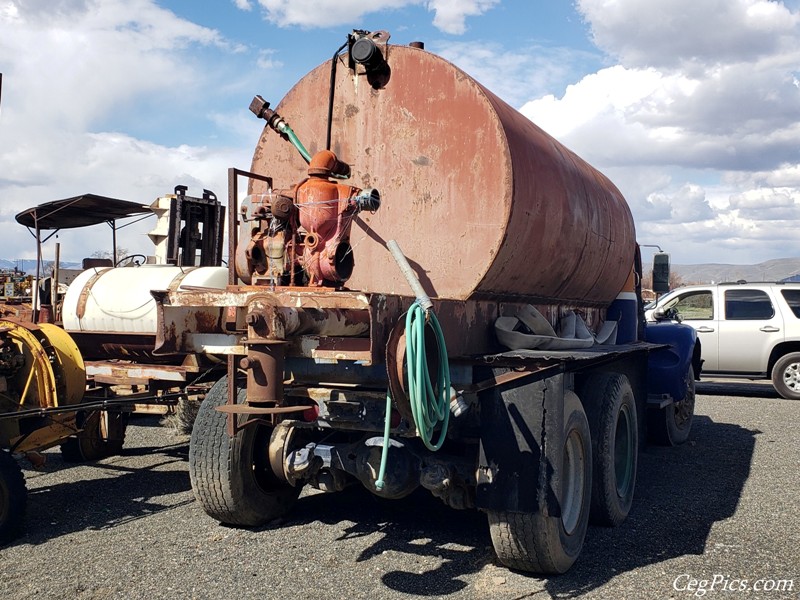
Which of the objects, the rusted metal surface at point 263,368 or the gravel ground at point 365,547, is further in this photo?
the gravel ground at point 365,547

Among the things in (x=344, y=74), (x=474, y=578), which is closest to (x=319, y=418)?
(x=474, y=578)

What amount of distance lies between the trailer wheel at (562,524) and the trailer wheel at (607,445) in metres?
0.36

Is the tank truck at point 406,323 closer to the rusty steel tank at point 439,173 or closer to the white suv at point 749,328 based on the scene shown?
the rusty steel tank at point 439,173

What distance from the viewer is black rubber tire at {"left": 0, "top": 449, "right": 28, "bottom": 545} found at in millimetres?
4857

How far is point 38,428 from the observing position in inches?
221

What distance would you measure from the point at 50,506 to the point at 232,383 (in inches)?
107

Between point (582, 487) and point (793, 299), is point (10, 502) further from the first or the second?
point (793, 299)

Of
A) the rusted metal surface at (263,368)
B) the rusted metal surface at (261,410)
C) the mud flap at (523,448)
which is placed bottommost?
the mud flap at (523,448)

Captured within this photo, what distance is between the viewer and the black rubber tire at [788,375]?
1195 centimetres

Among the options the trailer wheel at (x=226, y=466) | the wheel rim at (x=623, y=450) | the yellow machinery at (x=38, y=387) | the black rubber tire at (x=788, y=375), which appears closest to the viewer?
the trailer wheel at (x=226, y=466)

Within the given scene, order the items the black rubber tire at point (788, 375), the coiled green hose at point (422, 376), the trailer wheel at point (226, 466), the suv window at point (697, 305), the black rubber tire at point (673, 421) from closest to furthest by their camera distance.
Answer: the coiled green hose at point (422, 376) → the trailer wheel at point (226, 466) → the black rubber tire at point (673, 421) → the black rubber tire at point (788, 375) → the suv window at point (697, 305)

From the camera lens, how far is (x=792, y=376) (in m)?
12.0

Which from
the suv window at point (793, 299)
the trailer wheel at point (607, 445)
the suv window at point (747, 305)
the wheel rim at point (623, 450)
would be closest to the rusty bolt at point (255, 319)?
the trailer wheel at point (607, 445)

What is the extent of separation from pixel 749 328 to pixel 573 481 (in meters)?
8.81
